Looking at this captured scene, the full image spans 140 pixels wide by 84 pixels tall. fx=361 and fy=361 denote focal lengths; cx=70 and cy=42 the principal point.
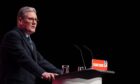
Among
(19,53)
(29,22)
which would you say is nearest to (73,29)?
(29,22)

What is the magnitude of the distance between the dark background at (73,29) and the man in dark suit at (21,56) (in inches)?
72.7

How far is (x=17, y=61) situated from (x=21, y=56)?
60 millimetres

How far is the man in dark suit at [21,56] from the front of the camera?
122 inches

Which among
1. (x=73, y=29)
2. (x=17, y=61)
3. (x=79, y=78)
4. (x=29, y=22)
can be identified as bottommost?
(x=79, y=78)

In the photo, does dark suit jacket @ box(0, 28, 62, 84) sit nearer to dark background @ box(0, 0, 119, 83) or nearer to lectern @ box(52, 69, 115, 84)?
lectern @ box(52, 69, 115, 84)

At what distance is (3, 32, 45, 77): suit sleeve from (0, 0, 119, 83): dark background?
1.96 m

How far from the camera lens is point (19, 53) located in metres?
3.12

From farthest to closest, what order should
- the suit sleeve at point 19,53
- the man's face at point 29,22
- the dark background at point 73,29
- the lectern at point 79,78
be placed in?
the dark background at point 73,29, the man's face at point 29,22, the suit sleeve at point 19,53, the lectern at point 79,78

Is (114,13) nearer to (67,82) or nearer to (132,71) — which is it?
(132,71)

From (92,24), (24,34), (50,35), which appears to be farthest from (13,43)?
(92,24)

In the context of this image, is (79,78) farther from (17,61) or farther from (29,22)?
(29,22)

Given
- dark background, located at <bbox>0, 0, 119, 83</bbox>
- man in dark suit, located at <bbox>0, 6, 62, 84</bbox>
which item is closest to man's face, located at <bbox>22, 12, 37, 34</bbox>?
man in dark suit, located at <bbox>0, 6, 62, 84</bbox>

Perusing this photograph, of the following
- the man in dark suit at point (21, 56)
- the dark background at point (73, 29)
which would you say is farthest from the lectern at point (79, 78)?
the dark background at point (73, 29)

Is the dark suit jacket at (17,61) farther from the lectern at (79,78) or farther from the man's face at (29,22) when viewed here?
the lectern at (79,78)
